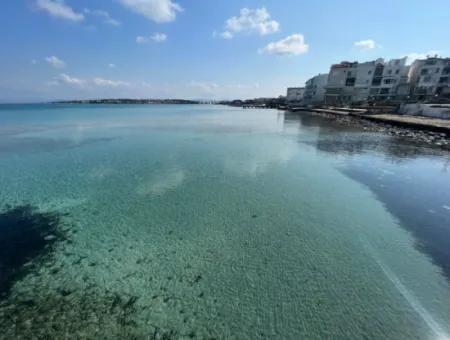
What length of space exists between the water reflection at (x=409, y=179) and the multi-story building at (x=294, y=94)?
88.5m

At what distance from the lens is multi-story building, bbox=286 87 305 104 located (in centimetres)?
10288

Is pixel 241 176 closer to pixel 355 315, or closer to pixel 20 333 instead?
pixel 355 315

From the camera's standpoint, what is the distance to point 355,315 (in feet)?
14.1

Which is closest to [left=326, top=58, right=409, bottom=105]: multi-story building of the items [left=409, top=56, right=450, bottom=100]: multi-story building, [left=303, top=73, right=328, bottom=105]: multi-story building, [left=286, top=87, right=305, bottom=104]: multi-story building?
[left=409, top=56, right=450, bottom=100]: multi-story building

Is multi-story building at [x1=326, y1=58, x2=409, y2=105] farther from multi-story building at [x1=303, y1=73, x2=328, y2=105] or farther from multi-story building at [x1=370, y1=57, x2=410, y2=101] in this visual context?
multi-story building at [x1=303, y1=73, x2=328, y2=105]

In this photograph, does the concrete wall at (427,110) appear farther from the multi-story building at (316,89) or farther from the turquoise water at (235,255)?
the multi-story building at (316,89)

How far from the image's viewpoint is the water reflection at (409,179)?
22.7 ft

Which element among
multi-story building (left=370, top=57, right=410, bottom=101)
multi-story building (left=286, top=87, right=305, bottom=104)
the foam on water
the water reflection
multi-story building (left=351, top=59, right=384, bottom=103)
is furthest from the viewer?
multi-story building (left=286, top=87, right=305, bottom=104)

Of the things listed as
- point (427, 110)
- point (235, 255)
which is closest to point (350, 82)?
point (427, 110)

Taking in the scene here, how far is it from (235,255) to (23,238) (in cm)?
592

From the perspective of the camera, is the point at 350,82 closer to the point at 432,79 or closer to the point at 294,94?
the point at 432,79

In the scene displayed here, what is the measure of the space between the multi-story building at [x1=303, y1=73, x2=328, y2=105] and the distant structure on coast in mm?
334

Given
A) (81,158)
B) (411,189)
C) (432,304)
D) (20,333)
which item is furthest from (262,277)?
(81,158)

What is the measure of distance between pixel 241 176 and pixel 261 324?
27.8 feet
